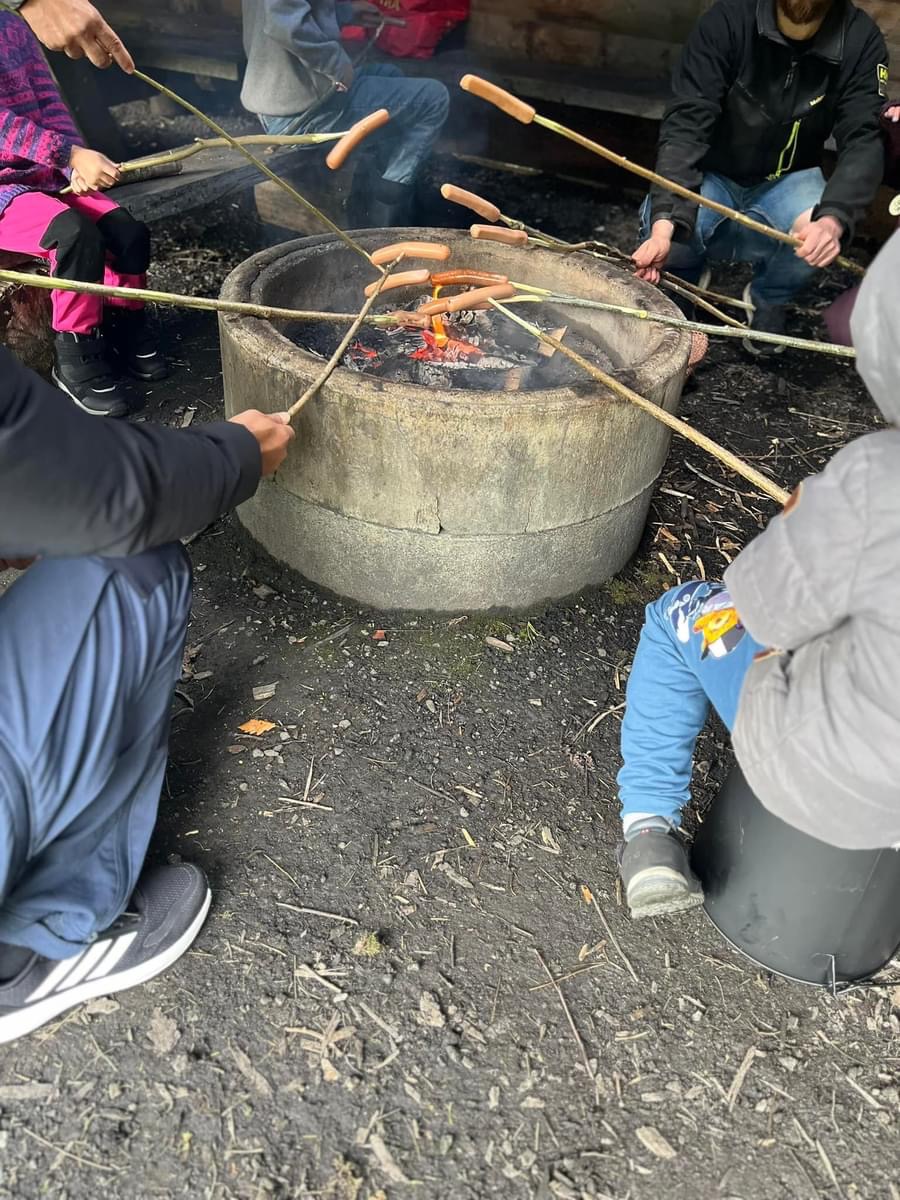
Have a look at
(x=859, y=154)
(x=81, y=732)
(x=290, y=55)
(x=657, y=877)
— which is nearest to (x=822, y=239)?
(x=859, y=154)

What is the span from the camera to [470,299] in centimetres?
309

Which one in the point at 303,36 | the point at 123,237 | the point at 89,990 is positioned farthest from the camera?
the point at 303,36

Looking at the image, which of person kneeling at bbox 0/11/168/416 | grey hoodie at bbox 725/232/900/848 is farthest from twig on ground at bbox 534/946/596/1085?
person kneeling at bbox 0/11/168/416

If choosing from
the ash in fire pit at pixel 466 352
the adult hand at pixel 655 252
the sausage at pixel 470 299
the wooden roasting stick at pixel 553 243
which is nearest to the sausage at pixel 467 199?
the wooden roasting stick at pixel 553 243

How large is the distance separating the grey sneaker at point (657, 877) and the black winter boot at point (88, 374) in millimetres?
3070

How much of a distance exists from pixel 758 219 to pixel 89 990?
464 centimetres

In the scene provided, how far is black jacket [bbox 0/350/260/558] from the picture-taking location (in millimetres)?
1646

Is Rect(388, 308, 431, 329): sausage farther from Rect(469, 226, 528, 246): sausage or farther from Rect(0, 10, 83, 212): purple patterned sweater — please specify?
Rect(0, 10, 83, 212): purple patterned sweater

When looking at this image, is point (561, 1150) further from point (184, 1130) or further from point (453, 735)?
point (453, 735)

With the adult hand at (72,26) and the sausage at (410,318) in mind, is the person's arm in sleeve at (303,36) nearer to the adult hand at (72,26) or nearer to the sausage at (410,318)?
the adult hand at (72,26)

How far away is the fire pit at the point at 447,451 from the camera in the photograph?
2.78 metres

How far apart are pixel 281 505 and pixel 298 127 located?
10.0 ft

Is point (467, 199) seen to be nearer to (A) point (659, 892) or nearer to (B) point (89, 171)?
(B) point (89, 171)

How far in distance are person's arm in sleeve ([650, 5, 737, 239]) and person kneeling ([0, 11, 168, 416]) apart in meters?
2.48
